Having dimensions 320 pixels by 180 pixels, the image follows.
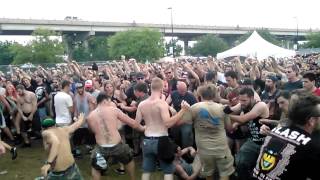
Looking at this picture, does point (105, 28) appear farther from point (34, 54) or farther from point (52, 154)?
point (52, 154)

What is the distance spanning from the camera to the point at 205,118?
623 cm

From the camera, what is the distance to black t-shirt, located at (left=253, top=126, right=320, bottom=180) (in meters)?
3.27

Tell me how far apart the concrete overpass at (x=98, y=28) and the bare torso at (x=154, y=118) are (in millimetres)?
68263

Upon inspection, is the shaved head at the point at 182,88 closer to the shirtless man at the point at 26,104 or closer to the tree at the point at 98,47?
the shirtless man at the point at 26,104

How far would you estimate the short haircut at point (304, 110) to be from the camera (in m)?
3.33

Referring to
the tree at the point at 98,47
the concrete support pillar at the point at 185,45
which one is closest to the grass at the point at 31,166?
the tree at the point at 98,47

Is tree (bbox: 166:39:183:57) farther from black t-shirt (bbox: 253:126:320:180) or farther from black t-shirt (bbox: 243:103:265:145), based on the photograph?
black t-shirt (bbox: 253:126:320:180)

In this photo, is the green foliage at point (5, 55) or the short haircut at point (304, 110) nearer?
the short haircut at point (304, 110)

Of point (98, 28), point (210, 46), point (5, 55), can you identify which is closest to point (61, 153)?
point (5, 55)

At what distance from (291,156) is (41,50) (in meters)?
62.8

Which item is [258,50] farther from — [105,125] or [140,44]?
[140,44]

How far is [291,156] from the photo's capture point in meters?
3.33

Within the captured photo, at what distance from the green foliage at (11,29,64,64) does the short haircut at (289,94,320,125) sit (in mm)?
60956

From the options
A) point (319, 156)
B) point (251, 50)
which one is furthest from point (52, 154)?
point (251, 50)
